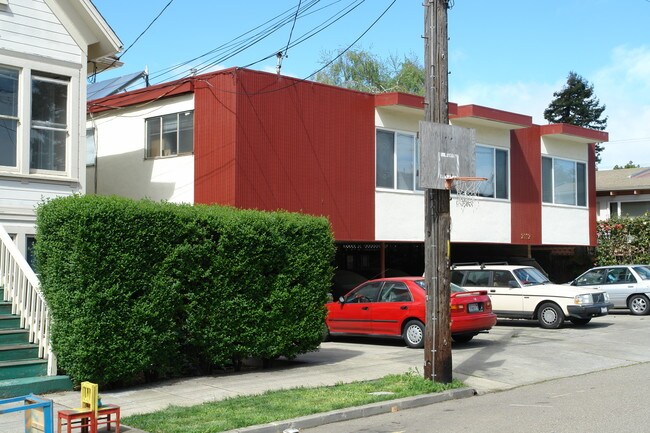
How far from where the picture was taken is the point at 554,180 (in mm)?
27266

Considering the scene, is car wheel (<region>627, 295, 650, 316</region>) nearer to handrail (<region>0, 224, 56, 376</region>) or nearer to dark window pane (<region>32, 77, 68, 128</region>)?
dark window pane (<region>32, 77, 68, 128</region>)

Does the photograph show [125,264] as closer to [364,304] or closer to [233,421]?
[233,421]

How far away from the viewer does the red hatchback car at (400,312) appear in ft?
51.9

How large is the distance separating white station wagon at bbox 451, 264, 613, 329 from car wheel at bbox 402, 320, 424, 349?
4994 millimetres

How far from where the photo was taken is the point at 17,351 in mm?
10891

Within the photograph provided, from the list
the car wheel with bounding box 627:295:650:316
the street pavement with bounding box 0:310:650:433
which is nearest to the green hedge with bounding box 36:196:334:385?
the street pavement with bounding box 0:310:650:433

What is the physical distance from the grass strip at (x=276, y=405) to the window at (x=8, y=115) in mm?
6643

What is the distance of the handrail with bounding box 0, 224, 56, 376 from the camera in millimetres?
10992

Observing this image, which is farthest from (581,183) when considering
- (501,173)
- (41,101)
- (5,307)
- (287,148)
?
(5,307)

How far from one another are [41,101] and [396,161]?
10345 millimetres

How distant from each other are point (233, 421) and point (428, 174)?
486cm

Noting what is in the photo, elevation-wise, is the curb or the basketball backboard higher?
the basketball backboard

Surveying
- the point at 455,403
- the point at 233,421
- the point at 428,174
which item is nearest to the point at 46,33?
the point at 428,174

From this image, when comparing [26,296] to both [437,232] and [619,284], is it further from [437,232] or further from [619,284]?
[619,284]
